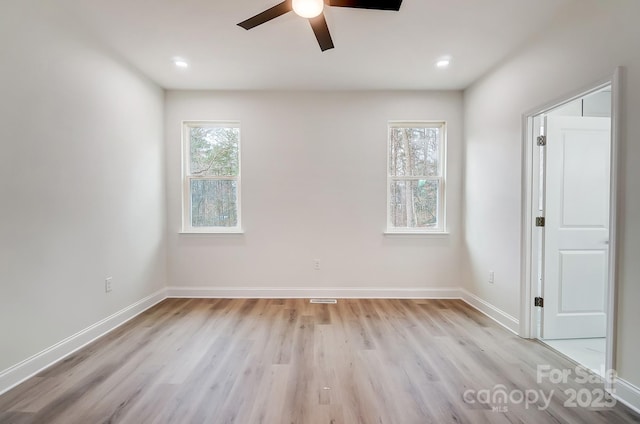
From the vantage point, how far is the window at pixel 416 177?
3.57 meters

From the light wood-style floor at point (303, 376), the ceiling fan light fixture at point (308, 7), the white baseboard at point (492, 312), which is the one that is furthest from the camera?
the white baseboard at point (492, 312)

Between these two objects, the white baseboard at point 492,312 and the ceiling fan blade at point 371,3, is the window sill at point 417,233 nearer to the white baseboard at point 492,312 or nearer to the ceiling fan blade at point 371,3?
the white baseboard at point 492,312

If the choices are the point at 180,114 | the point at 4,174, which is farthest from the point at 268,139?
the point at 4,174

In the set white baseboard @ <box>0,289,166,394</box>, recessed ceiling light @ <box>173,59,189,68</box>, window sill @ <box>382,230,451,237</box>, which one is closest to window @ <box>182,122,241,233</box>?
recessed ceiling light @ <box>173,59,189,68</box>

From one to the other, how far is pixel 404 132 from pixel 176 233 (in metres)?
3.33

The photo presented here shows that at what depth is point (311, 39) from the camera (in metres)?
2.40

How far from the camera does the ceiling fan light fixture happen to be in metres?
1.67

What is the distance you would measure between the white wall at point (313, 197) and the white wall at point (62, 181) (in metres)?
0.70

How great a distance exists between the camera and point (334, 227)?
352cm

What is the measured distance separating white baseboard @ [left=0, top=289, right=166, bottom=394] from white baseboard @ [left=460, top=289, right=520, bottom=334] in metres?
3.91

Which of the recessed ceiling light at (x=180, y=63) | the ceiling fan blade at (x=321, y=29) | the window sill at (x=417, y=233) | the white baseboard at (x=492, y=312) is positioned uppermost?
the recessed ceiling light at (x=180, y=63)

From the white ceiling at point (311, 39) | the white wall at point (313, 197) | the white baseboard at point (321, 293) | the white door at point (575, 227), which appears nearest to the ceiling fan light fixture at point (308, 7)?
the white ceiling at point (311, 39)

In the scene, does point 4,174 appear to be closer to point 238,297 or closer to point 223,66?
point 223,66

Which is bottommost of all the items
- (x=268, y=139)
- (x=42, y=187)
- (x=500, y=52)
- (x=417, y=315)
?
(x=417, y=315)
